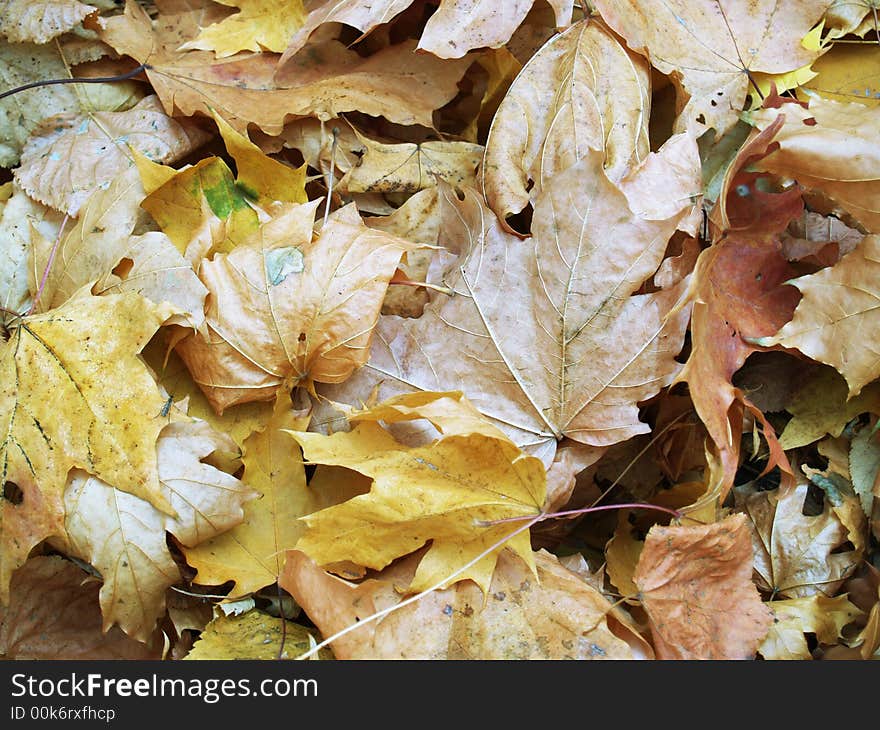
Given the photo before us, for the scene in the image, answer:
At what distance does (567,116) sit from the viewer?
4.27 feet

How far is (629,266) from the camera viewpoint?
116cm

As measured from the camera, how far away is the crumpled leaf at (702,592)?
1.10m

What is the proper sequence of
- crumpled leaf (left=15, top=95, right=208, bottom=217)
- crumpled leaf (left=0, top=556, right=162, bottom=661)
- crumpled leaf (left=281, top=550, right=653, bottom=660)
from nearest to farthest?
crumpled leaf (left=281, top=550, right=653, bottom=660)
crumpled leaf (left=0, top=556, right=162, bottom=661)
crumpled leaf (left=15, top=95, right=208, bottom=217)

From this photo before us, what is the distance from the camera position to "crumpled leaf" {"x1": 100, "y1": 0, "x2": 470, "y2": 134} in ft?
4.75

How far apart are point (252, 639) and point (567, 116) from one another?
925mm

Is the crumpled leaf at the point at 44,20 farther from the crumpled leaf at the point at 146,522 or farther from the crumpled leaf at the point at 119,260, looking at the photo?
the crumpled leaf at the point at 146,522

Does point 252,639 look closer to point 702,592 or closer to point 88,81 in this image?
point 702,592

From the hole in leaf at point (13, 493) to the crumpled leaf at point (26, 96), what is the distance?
682 mm

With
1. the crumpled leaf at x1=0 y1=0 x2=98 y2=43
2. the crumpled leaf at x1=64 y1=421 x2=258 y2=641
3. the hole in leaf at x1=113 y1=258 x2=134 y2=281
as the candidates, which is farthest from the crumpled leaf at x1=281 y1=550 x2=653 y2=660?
the crumpled leaf at x1=0 y1=0 x2=98 y2=43

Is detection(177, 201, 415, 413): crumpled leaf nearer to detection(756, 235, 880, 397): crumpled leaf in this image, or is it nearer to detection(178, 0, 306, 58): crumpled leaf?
detection(178, 0, 306, 58): crumpled leaf

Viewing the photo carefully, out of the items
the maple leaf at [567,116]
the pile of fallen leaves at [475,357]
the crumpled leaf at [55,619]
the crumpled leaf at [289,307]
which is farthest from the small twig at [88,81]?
the crumpled leaf at [55,619]

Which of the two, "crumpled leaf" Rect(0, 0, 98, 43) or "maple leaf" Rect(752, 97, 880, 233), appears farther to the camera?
"crumpled leaf" Rect(0, 0, 98, 43)

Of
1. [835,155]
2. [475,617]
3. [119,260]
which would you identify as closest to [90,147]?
[119,260]
